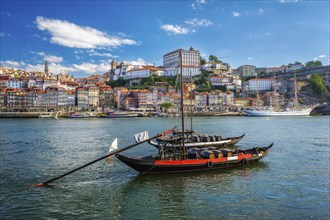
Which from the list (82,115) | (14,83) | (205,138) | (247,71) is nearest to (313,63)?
(247,71)

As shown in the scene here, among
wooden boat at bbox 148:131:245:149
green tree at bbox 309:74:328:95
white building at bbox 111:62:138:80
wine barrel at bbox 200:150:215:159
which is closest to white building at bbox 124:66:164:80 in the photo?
white building at bbox 111:62:138:80

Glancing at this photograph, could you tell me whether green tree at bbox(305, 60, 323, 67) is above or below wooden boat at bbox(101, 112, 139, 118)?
above

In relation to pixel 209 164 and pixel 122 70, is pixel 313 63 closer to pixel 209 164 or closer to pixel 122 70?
pixel 122 70


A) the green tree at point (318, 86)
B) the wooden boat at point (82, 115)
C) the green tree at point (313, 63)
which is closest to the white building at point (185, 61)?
the green tree at point (318, 86)

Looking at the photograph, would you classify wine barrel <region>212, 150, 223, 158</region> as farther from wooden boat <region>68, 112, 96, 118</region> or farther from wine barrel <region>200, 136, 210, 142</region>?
wooden boat <region>68, 112, 96, 118</region>

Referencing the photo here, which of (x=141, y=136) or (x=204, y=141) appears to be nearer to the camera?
(x=141, y=136)

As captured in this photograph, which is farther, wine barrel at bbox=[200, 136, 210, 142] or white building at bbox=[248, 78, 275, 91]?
white building at bbox=[248, 78, 275, 91]

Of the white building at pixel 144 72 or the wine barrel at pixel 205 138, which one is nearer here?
the wine barrel at pixel 205 138

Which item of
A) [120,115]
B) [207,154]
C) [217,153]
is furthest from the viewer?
[120,115]

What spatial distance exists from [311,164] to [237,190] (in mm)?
8691

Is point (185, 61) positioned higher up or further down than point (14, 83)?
Result: higher up

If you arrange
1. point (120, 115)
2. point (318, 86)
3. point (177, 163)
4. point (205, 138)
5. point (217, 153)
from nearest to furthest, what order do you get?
point (177, 163) → point (217, 153) → point (205, 138) → point (120, 115) → point (318, 86)

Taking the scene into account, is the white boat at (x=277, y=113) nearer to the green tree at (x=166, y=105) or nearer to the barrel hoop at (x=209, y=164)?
the green tree at (x=166, y=105)

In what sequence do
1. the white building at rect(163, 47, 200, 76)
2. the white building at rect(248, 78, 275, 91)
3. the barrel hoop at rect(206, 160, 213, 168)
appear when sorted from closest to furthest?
the barrel hoop at rect(206, 160, 213, 168) → the white building at rect(163, 47, 200, 76) → the white building at rect(248, 78, 275, 91)
